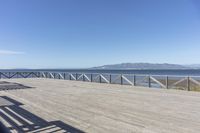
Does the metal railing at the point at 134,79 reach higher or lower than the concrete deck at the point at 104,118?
higher

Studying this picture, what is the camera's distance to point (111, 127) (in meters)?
4.13

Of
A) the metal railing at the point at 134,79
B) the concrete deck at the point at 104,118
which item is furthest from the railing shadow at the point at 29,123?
the metal railing at the point at 134,79

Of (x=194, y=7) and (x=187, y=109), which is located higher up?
(x=194, y=7)

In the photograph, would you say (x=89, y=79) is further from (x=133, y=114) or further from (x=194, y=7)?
(x=133, y=114)

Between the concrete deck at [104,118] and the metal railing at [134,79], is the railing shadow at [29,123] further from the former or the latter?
the metal railing at [134,79]

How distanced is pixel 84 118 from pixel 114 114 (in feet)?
2.36

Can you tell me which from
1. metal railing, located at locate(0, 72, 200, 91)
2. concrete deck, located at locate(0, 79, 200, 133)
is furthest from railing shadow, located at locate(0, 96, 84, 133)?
metal railing, located at locate(0, 72, 200, 91)

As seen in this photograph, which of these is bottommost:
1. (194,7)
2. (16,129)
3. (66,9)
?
(16,129)

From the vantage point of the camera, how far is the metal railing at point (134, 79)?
10.3 m

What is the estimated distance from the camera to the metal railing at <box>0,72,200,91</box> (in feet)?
33.9

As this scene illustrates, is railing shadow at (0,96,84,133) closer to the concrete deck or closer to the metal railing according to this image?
the concrete deck

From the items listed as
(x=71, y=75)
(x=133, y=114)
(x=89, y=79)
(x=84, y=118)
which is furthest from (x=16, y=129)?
(x=71, y=75)

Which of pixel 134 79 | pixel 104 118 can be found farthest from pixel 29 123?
pixel 134 79

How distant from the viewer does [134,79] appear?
1228 centimetres
